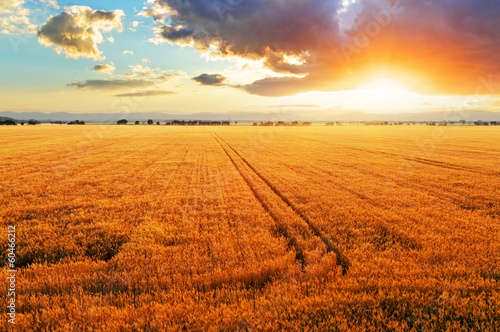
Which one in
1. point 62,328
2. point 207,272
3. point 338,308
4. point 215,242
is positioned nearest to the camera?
point 62,328

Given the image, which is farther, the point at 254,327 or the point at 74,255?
the point at 74,255

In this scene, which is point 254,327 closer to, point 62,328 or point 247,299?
point 247,299

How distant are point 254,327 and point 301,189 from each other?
9.29 meters

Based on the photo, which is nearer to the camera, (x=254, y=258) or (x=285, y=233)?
(x=254, y=258)

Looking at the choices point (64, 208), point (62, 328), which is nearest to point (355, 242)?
point (62, 328)

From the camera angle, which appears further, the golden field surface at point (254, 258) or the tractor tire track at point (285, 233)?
the tractor tire track at point (285, 233)

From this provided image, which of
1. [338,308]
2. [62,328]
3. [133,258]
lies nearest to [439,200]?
[338,308]

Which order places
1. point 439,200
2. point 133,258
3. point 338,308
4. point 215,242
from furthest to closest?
point 439,200 → point 215,242 → point 133,258 → point 338,308

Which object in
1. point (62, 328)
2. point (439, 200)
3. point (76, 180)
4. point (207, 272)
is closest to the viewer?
point (62, 328)

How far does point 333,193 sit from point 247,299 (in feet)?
27.8

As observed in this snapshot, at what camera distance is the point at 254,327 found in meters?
3.99

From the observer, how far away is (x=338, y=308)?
4398 mm

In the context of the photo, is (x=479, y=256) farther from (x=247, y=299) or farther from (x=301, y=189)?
(x=301, y=189)

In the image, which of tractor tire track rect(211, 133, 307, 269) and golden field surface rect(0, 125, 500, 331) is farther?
tractor tire track rect(211, 133, 307, 269)
